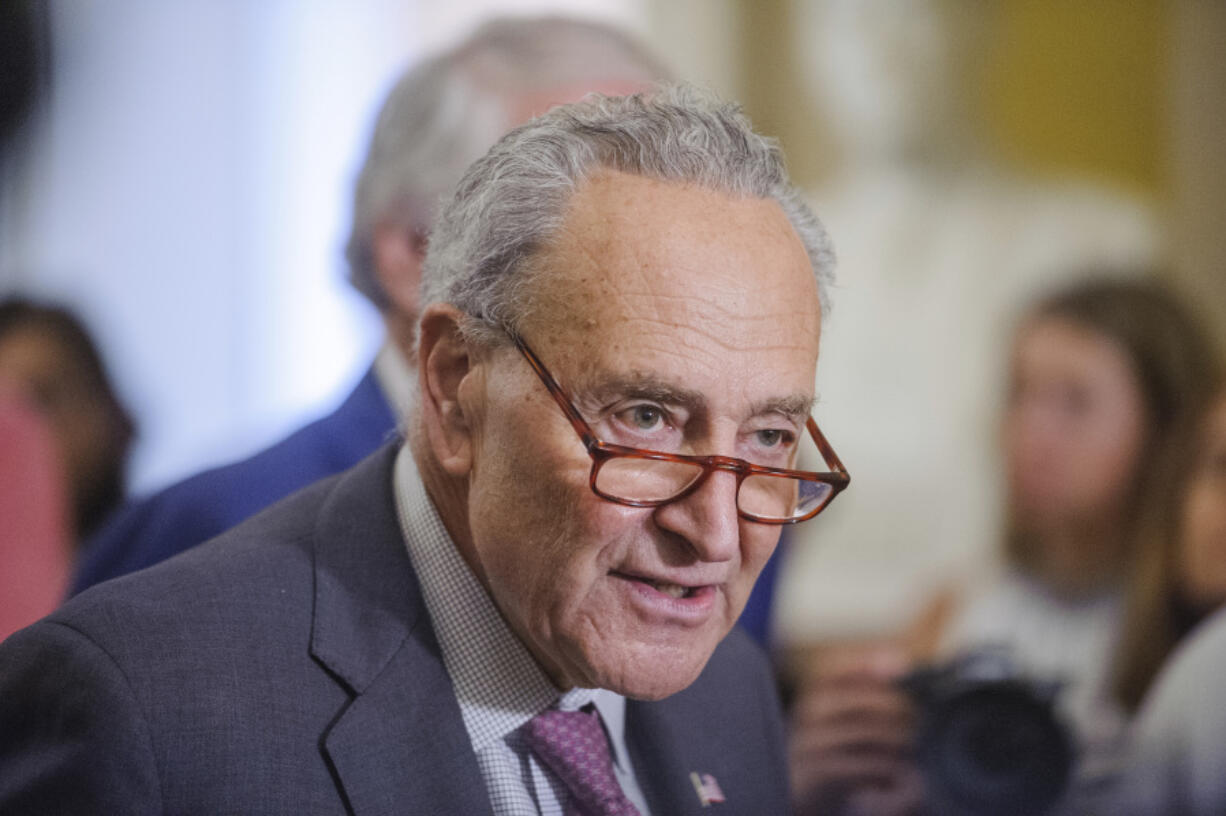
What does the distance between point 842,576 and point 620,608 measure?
2132mm

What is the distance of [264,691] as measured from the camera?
1.06m

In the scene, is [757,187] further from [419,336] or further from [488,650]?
[488,650]

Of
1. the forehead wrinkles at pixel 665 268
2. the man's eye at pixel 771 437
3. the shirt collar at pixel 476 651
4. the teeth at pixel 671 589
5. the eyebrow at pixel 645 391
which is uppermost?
the forehead wrinkles at pixel 665 268

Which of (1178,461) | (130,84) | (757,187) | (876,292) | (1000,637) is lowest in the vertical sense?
(1000,637)

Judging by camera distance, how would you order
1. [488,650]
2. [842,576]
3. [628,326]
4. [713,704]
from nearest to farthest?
[628,326] < [488,650] < [713,704] < [842,576]

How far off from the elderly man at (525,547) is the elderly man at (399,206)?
1.66 feet

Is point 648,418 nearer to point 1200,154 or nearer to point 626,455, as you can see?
point 626,455

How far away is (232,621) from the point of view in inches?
42.9

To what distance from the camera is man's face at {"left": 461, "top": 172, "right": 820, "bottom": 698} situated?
107cm

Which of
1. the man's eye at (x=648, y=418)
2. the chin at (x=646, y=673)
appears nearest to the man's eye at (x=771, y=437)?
the man's eye at (x=648, y=418)

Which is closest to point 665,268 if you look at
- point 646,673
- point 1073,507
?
point 646,673

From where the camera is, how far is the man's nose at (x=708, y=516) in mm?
1065

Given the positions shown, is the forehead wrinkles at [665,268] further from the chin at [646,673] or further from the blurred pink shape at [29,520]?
the blurred pink shape at [29,520]

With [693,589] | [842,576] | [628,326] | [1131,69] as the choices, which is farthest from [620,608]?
[1131,69]
